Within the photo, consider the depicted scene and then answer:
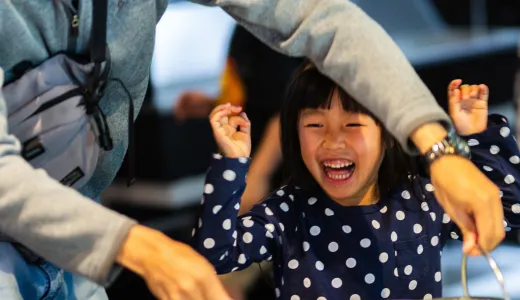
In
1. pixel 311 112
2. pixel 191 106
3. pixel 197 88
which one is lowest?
pixel 197 88

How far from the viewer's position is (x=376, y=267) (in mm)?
1736

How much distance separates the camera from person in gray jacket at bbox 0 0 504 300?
1.14m

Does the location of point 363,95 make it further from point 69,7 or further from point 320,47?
point 69,7

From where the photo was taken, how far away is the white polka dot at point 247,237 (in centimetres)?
164

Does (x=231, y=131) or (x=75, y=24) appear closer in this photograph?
(x=75, y=24)

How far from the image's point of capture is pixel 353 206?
178 centimetres

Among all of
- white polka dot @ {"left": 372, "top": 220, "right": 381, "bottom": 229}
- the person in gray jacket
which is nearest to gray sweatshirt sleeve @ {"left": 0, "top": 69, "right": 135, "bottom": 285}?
the person in gray jacket

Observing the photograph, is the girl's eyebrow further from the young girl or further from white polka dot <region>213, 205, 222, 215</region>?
white polka dot <region>213, 205, 222, 215</region>

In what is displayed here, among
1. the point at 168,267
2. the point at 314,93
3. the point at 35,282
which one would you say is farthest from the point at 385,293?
the point at 168,267

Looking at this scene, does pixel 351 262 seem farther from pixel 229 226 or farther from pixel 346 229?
pixel 229 226

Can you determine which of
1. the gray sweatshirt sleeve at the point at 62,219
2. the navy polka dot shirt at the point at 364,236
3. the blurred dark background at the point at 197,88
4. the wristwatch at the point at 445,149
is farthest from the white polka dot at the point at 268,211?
the blurred dark background at the point at 197,88

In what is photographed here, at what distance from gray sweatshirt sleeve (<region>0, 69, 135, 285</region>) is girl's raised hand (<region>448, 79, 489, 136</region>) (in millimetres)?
829

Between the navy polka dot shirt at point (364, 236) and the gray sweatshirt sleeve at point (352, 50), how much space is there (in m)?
0.33

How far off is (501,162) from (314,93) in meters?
0.36
